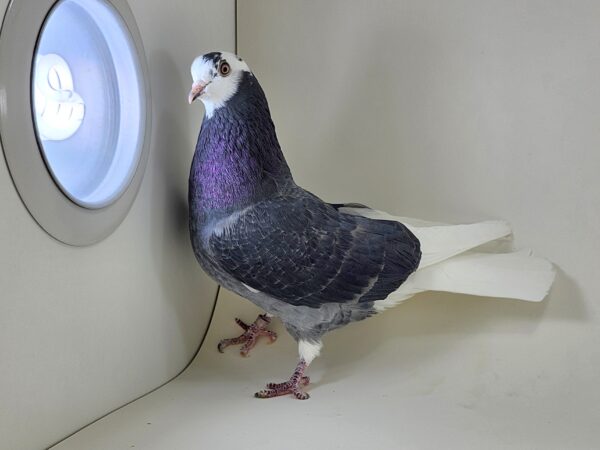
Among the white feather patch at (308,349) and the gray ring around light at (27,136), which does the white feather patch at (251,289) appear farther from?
the gray ring around light at (27,136)

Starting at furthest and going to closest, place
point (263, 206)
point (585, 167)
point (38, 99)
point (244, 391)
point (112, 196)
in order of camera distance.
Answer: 1. point (585, 167)
2. point (244, 391)
3. point (263, 206)
4. point (112, 196)
5. point (38, 99)

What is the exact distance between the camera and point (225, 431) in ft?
4.11

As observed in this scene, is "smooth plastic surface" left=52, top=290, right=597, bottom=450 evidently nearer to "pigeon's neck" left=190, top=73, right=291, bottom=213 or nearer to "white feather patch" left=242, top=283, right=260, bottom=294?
"white feather patch" left=242, top=283, right=260, bottom=294

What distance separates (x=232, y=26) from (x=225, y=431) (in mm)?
1183

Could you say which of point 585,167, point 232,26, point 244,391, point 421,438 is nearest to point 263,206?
point 244,391

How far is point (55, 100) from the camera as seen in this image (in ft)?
3.55

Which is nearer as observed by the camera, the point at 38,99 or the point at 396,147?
the point at 38,99

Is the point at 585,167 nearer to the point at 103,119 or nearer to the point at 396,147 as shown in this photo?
the point at 396,147

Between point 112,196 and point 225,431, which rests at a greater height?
point 112,196

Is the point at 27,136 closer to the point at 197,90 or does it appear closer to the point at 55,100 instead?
the point at 55,100

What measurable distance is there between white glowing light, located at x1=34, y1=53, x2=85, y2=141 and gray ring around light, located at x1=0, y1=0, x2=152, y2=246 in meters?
0.05

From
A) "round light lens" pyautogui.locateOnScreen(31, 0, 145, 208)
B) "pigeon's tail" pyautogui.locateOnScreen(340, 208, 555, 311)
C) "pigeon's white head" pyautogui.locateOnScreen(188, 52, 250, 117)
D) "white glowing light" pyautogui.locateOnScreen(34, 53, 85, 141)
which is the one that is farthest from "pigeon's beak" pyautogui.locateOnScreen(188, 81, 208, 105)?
"pigeon's tail" pyautogui.locateOnScreen(340, 208, 555, 311)

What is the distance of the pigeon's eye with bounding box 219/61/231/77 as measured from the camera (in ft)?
4.39

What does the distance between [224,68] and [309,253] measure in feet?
1.49
